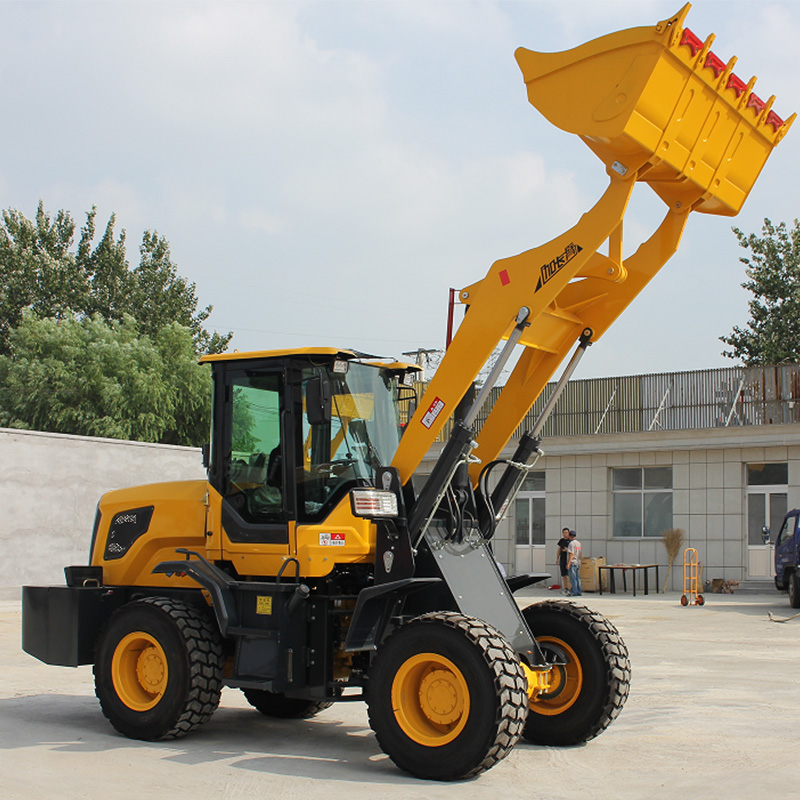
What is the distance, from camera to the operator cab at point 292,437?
317 inches

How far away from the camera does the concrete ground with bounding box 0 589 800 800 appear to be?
6.65m

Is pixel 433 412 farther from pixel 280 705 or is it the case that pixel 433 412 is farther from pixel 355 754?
pixel 280 705

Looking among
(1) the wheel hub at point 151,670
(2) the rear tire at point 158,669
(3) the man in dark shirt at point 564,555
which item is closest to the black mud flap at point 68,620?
→ (2) the rear tire at point 158,669

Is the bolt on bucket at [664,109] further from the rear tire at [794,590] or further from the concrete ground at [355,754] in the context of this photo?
the rear tire at [794,590]

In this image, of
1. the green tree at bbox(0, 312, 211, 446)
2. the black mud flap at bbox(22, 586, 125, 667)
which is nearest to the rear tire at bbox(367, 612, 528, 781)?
the black mud flap at bbox(22, 586, 125, 667)

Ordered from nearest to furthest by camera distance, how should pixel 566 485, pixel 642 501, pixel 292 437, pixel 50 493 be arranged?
1. pixel 292 437
2. pixel 50 493
3. pixel 642 501
4. pixel 566 485

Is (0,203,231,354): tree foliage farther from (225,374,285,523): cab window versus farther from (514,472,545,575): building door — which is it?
(225,374,285,523): cab window

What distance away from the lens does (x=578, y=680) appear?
26.6 ft

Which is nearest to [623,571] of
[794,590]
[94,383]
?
[794,590]

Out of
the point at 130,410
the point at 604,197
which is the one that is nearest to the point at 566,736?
the point at 604,197

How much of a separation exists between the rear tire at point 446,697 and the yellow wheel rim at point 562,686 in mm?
1324

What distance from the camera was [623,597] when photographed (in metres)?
26.2

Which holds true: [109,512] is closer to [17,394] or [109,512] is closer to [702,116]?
[702,116]

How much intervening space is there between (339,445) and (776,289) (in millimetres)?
34849
